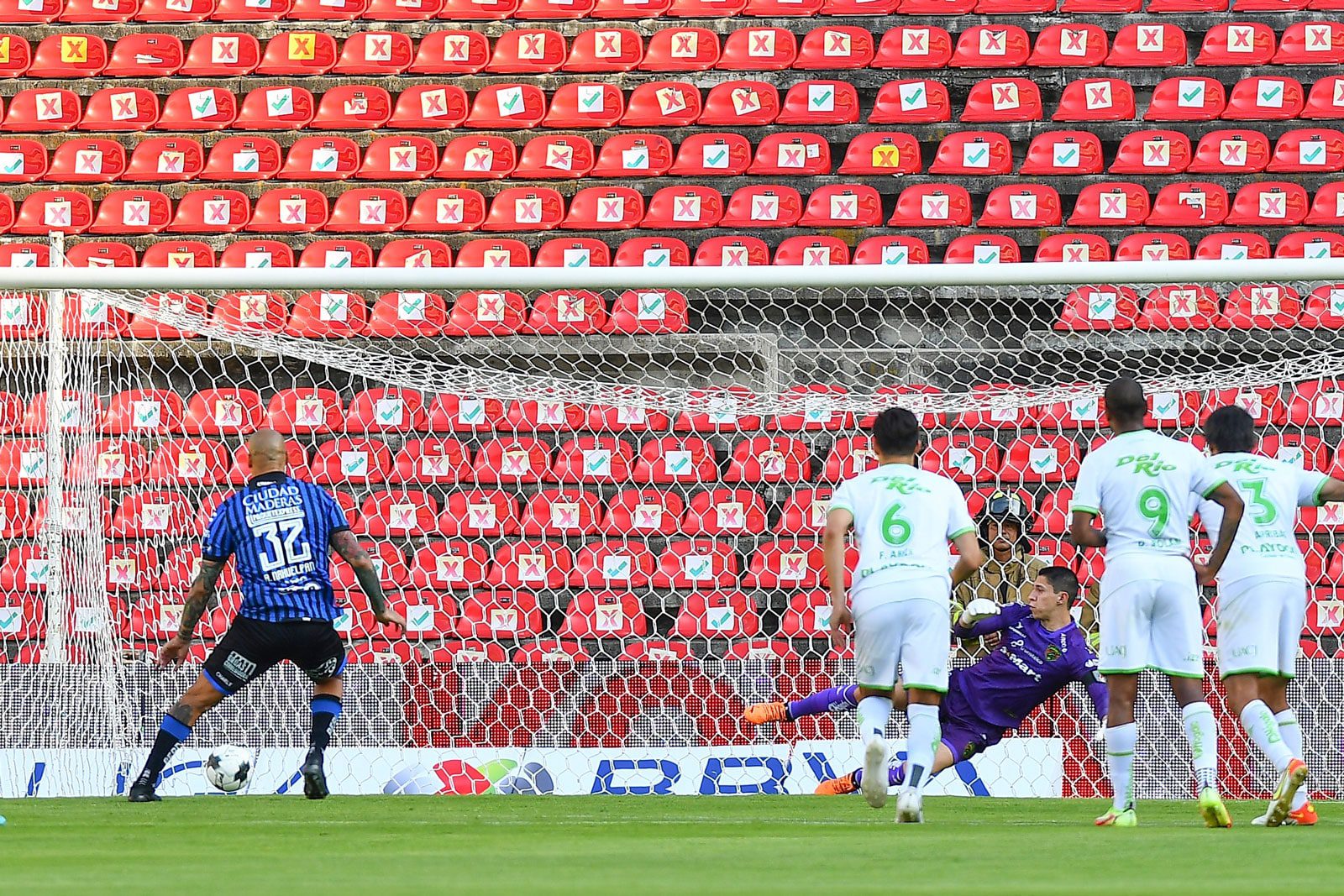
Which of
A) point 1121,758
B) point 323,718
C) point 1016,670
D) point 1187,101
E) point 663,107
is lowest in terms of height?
point 323,718

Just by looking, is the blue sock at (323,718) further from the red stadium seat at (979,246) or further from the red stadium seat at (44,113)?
the red stadium seat at (44,113)

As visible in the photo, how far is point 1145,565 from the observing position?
585cm

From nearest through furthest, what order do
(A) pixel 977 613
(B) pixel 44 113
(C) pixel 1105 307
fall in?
(A) pixel 977 613, (C) pixel 1105 307, (B) pixel 44 113

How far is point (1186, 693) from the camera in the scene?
5902 mm

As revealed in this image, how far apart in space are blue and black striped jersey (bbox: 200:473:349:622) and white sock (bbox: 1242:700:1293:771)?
11.7ft

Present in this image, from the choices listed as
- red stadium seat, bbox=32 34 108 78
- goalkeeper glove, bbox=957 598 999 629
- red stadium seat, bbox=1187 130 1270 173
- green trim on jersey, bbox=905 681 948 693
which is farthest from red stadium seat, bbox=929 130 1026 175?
green trim on jersey, bbox=905 681 948 693

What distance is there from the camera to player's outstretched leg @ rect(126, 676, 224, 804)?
24.4ft

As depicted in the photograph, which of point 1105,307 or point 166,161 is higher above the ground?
point 166,161

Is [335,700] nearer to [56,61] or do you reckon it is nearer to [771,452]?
[771,452]

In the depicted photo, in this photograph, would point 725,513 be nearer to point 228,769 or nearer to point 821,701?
point 821,701

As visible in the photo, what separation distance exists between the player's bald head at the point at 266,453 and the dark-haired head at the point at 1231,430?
3.63m

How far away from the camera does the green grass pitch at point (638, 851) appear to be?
12.3 ft

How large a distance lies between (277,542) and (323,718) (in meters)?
0.77

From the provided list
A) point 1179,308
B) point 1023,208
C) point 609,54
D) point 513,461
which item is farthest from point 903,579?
point 609,54
